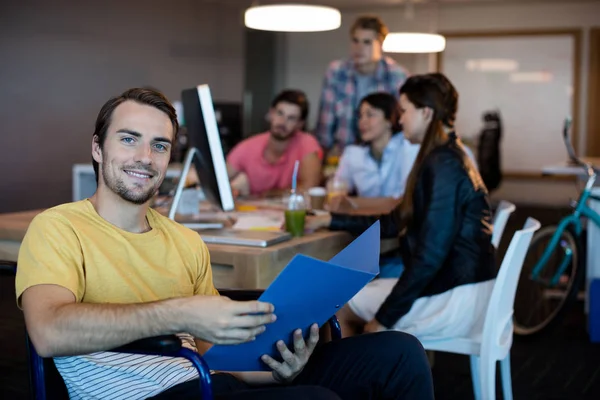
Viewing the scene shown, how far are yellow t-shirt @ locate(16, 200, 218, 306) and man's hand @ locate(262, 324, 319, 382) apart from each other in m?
0.30

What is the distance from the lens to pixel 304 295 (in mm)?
1371

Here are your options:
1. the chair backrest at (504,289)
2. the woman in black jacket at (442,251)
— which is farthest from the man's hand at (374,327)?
the chair backrest at (504,289)

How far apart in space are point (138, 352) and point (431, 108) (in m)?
1.55

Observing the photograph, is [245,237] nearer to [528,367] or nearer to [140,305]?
[140,305]

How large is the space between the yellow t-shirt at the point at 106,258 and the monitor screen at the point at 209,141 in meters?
0.63

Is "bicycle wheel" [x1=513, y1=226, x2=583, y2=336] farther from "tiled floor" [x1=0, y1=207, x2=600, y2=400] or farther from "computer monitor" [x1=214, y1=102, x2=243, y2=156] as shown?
"computer monitor" [x1=214, y1=102, x2=243, y2=156]

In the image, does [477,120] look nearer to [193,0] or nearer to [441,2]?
[441,2]

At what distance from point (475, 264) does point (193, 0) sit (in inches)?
326

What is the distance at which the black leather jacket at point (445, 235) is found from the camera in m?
2.34

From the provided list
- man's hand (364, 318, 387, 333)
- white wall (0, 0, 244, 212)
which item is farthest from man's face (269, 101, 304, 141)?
white wall (0, 0, 244, 212)

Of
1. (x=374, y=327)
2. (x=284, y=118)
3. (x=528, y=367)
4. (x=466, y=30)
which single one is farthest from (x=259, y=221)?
(x=466, y=30)

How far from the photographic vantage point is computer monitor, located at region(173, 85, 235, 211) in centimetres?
233

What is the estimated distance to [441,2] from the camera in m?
10.4

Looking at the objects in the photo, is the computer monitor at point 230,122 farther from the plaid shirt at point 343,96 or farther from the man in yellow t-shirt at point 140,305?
the man in yellow t-shirt at point 140,305
